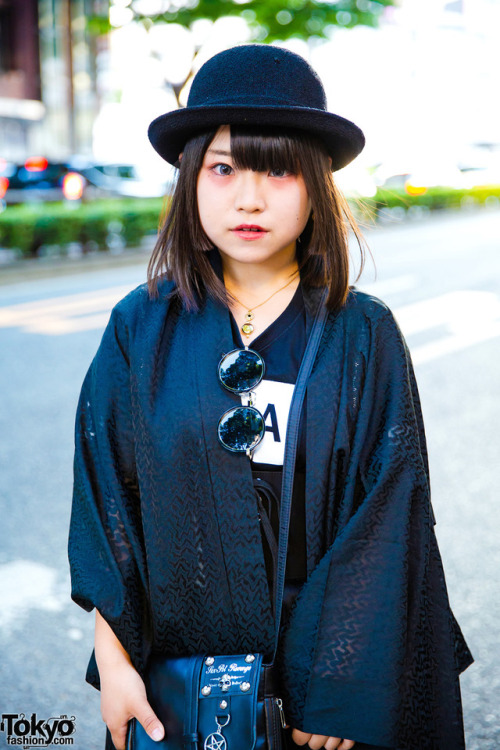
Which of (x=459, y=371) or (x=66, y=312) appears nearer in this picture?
(x=459, y=371)

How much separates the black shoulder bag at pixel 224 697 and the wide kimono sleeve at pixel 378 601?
0.06 m

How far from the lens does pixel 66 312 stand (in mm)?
8656

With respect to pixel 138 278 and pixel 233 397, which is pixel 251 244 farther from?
pixel 138 278

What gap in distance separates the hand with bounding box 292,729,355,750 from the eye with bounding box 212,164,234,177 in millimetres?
966

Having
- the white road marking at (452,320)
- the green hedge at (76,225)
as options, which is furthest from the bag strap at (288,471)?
the green hedge at (76,225)

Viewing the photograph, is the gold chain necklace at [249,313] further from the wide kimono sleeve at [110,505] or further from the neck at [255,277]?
the wide kimono sleeve at [110,505]

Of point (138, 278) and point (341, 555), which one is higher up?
point (341, 555)

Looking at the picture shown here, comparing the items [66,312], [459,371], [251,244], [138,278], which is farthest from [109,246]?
[251,244]

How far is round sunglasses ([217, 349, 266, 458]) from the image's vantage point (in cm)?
142

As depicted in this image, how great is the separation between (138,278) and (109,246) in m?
2.74

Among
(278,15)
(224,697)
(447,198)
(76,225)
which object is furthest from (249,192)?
(447,198)

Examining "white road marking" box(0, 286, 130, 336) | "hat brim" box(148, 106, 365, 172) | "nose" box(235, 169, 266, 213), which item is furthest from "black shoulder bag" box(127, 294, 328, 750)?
"white road marking" box(0, 286, 130, 336)

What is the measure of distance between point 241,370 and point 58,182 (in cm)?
1526

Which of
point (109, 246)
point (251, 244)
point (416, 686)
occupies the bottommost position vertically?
point (109, 246)
